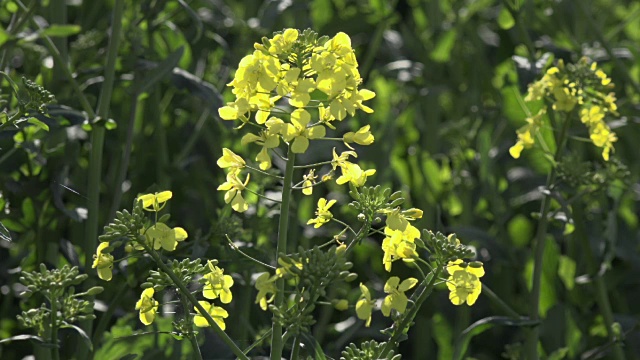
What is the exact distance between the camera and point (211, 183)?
2.86 meters

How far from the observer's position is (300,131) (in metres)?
1.31

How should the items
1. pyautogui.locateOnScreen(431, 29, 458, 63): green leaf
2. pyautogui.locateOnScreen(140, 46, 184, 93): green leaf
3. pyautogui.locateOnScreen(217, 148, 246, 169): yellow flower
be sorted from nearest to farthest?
pyautogui.locateOnScreen(217, 148, 246, 169): yellow flower → pyautogui.locateOnScreen(140, 46, 184, 93): green leaf → pyautogui.locateOnScreen(431, 29, 458, 63): green leaf

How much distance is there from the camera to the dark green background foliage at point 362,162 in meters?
2.04

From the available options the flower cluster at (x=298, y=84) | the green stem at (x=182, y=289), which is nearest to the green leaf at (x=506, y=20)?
the flower cluster at (x=298, y=84)

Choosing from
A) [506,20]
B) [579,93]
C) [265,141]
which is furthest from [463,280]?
[506,20]

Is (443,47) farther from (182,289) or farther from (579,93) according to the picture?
(182,289)

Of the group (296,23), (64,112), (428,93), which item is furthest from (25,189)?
(428,93)

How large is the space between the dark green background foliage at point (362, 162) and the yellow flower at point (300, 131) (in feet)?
1.70

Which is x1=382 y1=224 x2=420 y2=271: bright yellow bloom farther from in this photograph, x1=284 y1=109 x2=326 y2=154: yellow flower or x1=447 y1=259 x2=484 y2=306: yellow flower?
x1=284 y1=109 x2=326 y2=154: yellow flower

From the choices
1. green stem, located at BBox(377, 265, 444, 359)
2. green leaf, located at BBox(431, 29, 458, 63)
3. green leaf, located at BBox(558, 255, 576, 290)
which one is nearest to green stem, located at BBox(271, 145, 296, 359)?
→ green stem, located at BBox(377, 265, 444, 359)

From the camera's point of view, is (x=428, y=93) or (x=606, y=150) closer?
(x=606, y=150)

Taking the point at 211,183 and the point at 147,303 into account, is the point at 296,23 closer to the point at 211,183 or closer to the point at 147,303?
the point at 211,183

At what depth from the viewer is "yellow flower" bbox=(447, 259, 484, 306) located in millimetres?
1306

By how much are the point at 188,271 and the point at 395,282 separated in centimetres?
28
